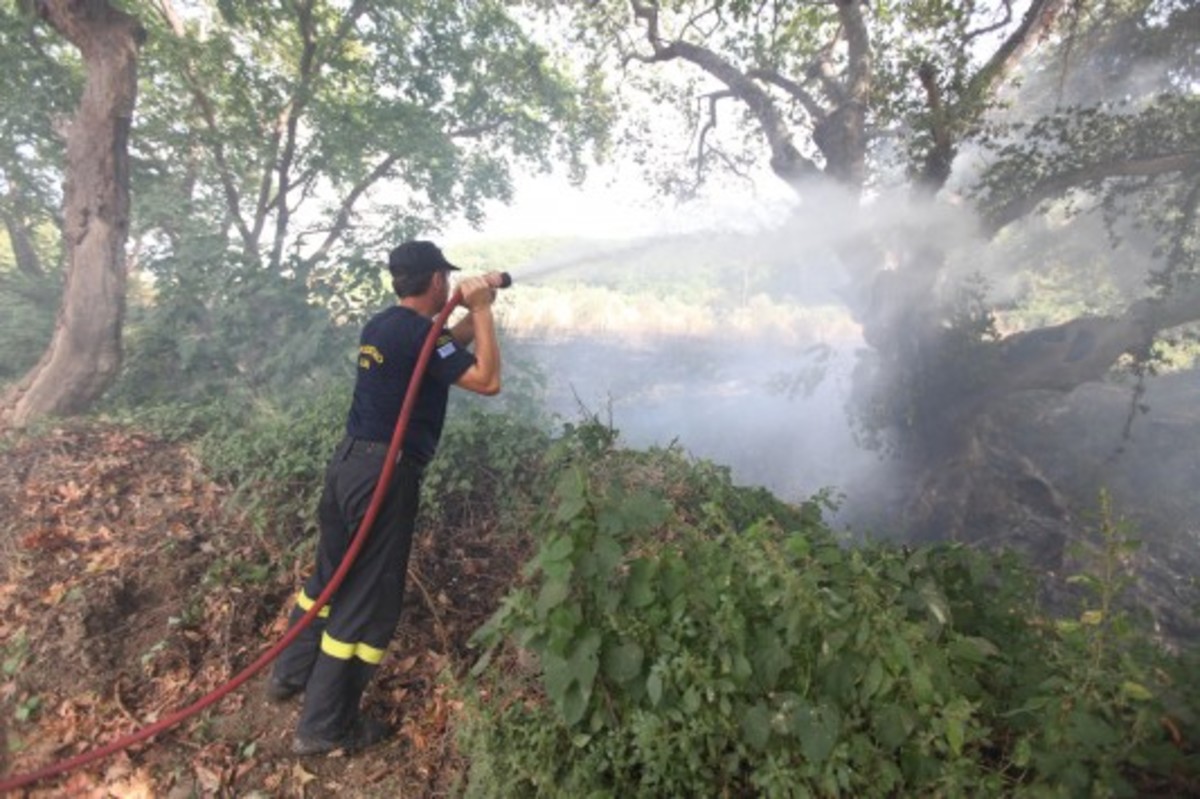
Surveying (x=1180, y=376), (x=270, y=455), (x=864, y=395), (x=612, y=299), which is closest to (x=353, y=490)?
(x=270, y=455)

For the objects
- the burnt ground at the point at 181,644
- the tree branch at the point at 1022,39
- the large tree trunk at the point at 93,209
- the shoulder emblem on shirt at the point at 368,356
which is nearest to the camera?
the burnt ground at the point at 181,644

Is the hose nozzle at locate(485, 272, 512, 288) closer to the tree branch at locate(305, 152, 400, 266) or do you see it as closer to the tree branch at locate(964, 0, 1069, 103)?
the tree branch at locate(964, 0, 1069, 103)

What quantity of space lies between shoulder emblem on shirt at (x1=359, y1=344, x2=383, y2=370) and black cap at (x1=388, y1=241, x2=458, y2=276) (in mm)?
395

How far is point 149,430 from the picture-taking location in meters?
6.39

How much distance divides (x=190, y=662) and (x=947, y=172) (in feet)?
36.4

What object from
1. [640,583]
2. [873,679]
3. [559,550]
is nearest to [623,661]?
[640,583]

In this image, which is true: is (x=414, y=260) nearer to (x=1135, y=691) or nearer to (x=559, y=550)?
(x=559, y=550)

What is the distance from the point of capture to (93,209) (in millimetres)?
7426

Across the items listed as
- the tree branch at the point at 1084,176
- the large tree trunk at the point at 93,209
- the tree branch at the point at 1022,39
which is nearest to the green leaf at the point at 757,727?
the large tree trunk at the point at 93,209

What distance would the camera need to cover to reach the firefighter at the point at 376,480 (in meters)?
2.96

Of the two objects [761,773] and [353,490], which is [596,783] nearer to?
[761,773]

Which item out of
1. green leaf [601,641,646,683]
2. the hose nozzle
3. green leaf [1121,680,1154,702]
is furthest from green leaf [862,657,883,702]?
the hose nozzle

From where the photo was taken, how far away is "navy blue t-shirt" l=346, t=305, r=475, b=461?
2990mm

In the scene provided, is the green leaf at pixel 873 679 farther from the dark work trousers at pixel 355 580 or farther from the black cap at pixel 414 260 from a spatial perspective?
the black cap at pixel 414 260
